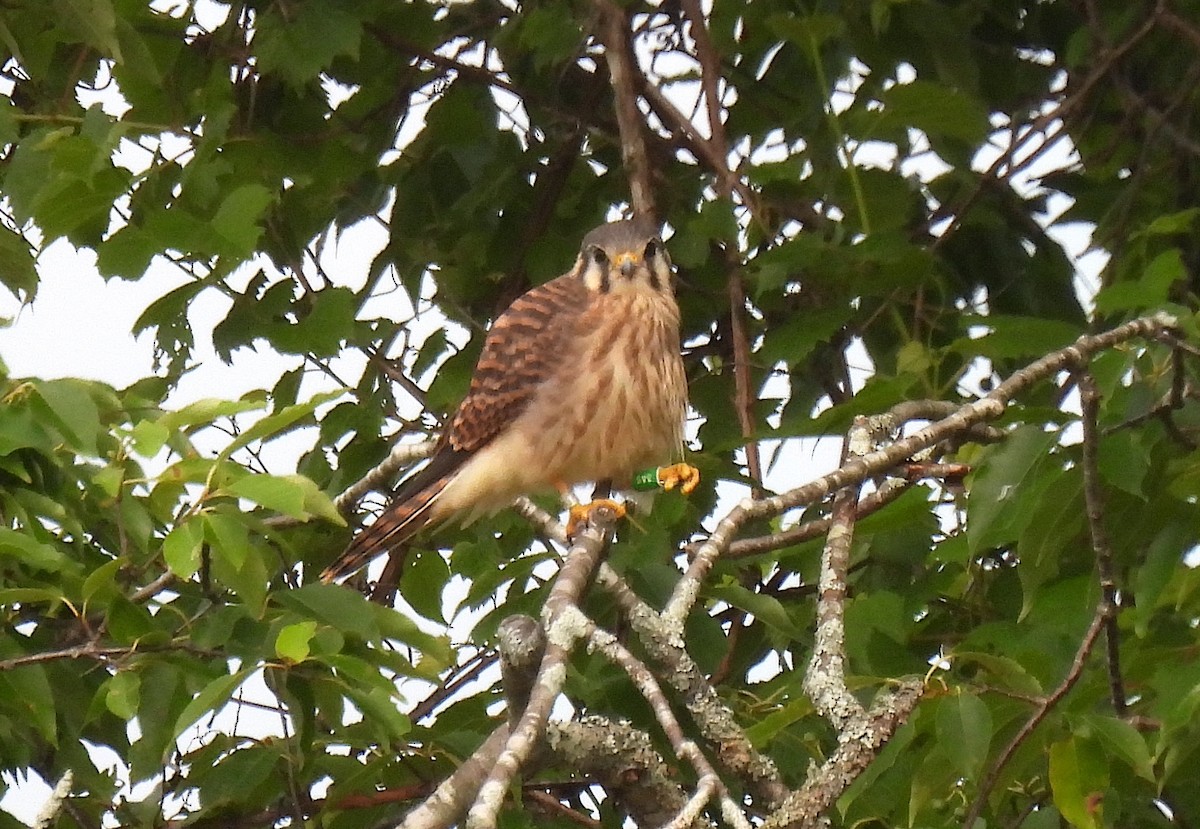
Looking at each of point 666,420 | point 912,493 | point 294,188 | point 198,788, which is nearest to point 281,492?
point 198,788

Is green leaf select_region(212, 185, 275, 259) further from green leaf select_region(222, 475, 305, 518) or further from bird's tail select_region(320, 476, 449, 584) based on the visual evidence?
green leaf select_region(222, 475, 305, 518)

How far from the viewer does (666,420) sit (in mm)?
3227

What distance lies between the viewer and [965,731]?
5.97ft

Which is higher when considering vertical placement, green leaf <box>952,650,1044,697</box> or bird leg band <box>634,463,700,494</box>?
bird leg band <box>634,463,700,494</box>

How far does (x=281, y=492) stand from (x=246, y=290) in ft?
4.68

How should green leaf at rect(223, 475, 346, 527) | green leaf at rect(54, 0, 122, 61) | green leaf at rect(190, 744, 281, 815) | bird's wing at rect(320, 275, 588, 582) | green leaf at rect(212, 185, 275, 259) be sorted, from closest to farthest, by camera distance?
green leaf at rect(223, 475, 346, 527), green leaf at rect(190, 744, 281, 815), green leaf at rect(54, 0, 122, 61), green leaf at rect(212, 185, 275, 259), bird's wing at rect(320, 275, 588, 582)

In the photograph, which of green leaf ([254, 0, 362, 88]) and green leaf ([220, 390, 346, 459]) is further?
green leaf ([254, 0, 362, 88])

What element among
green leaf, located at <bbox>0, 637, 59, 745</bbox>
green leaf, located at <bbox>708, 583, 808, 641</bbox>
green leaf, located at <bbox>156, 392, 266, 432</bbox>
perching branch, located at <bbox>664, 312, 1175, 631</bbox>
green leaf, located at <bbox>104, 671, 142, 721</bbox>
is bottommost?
green leaf, located at <bbox>708, 583, 808, 641</bbox>

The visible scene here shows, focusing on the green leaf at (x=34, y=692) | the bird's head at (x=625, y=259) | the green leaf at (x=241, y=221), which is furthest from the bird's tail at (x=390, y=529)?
the green leaf at (x=34, y=692)

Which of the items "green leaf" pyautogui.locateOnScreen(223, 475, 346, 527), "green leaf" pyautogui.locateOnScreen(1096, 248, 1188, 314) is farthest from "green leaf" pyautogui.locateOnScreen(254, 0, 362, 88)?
"green leaf" pyautogui.locateOnScreen(1096, 248, 1188, 314)

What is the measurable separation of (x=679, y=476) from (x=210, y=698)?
1304mm

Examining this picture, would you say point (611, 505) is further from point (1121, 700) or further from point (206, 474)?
point (1121, 700)

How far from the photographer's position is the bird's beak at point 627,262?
10.7 ft

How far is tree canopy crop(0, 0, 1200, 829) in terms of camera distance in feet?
6.57
